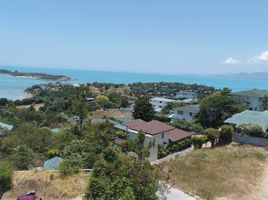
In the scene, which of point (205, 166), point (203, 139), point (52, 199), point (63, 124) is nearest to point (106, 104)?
point (63, 124)

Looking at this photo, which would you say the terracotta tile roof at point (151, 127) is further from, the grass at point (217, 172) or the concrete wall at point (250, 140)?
the grass at point (217, 172)

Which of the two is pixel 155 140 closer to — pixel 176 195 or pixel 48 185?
pixel 176 195

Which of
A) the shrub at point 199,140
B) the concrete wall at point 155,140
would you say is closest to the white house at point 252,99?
the shrub at point 199,140

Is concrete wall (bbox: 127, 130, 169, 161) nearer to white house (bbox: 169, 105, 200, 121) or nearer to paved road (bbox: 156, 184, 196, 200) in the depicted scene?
white house (bbox: 169, 105, 200, 121)

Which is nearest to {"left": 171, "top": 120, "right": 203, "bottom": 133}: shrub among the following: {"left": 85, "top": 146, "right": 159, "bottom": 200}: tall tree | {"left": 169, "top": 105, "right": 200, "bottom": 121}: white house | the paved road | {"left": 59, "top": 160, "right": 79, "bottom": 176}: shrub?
{"left": 169, "top": 105, "right": 200, "bottom": 121}: white house

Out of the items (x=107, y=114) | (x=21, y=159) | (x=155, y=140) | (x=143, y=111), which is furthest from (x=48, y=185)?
(x=107, y=114)

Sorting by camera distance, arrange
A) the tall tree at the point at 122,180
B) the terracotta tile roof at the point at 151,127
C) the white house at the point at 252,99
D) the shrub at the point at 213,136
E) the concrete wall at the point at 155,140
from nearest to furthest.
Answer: the tall tree at the point at 122,180 → the shrub at the point at 213,136 → the concrete wall at the point at 155,140 → the terracotta tile roof at the point at 151,127 → the white house at the point at 252,99
